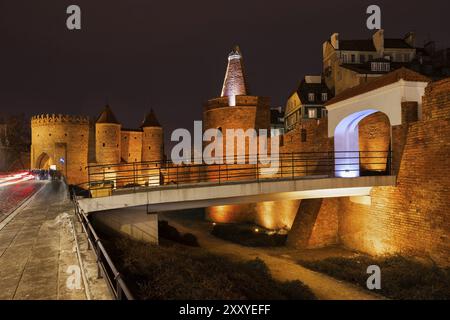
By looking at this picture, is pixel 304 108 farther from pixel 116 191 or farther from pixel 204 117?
pixel 116 191

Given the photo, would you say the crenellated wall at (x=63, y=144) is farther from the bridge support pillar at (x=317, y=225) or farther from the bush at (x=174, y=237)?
the bridge support pillar at (x=317, y=225)

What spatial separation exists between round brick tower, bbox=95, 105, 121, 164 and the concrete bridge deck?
34173 millimetres

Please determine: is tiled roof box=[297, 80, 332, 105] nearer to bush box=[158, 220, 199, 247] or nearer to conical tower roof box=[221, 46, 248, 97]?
conical tower roof box=[221, 46, 248, 97]

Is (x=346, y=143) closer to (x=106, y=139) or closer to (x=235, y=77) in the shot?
(x=235, y=77)

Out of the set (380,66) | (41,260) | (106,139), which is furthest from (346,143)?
(106,139)

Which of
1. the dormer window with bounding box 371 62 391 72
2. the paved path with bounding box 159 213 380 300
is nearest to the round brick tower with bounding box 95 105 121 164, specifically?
the paved path with bounding box 159 213 380 300

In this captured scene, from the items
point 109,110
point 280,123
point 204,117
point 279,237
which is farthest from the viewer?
point 280,123

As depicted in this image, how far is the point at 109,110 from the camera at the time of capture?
44.5 metres

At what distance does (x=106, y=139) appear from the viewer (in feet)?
142

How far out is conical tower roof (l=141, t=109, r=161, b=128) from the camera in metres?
48.4

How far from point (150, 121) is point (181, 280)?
144ft

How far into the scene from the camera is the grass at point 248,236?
55.1 ft
